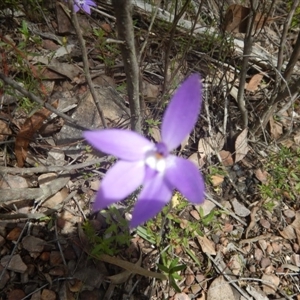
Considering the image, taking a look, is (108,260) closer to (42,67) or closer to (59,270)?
(59,270)

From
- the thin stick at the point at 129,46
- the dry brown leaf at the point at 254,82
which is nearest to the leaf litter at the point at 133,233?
the dry brown leaf at the point at 254,82

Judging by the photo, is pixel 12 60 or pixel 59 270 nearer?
pixel 59 270

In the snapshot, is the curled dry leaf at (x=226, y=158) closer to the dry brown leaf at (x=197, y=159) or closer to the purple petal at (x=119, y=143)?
the dry brown leaf at (x=197, y=159)

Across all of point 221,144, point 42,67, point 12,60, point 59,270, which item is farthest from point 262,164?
point 12,60

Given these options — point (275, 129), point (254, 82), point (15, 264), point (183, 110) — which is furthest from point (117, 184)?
point (254, 82)

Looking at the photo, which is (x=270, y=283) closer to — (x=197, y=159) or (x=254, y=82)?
(x=197, y=159)

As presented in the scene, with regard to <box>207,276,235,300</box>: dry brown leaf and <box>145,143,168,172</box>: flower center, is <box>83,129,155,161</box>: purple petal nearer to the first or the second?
<box>145,143,168,172</box>: flower center

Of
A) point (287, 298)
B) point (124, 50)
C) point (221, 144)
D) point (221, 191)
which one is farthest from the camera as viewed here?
point (221, 144)
